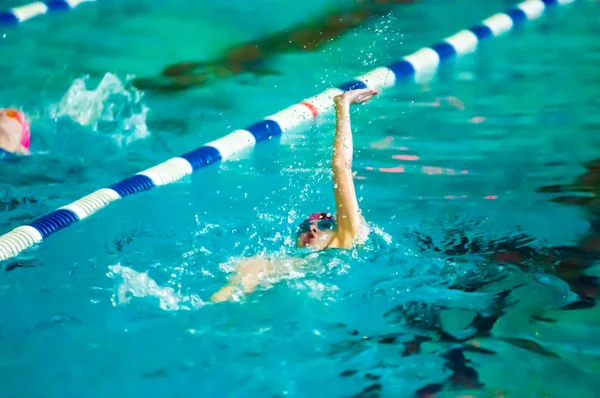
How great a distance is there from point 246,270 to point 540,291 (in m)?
1.08

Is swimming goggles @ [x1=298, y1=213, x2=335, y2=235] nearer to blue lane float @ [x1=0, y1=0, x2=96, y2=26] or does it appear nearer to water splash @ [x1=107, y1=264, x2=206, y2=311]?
water splash @ [x1=107, y1=264, x2=206, y2=311]

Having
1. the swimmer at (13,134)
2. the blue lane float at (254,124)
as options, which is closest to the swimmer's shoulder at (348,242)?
the blue lane float at (254,124)

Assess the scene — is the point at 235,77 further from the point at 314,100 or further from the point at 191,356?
the point at 191,356

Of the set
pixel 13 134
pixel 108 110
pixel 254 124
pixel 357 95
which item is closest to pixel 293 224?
pixel 357 95

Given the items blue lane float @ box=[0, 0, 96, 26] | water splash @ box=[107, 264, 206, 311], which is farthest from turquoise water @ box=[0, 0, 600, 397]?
blue lane float @ box=[0, 0, 96, 26]

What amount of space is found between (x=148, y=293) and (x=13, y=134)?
188 centimetres

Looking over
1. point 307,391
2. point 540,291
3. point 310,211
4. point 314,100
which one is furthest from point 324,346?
point 314,100

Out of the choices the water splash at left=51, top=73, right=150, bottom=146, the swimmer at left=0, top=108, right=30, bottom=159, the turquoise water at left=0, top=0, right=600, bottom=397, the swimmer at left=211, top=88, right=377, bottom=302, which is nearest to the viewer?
the turquoise water at left=0, top=0, right=600, bottom=397

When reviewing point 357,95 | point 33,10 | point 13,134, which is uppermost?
point 33,10

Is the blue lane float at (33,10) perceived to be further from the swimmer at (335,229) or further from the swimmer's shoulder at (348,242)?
the swimmer's shoulder at (348,242)

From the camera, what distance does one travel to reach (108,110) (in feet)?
17.6

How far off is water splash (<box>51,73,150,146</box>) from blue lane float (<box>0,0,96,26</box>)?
6.41 feet

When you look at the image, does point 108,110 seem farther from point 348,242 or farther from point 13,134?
point 348,242

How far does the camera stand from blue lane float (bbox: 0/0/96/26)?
7309 mm
